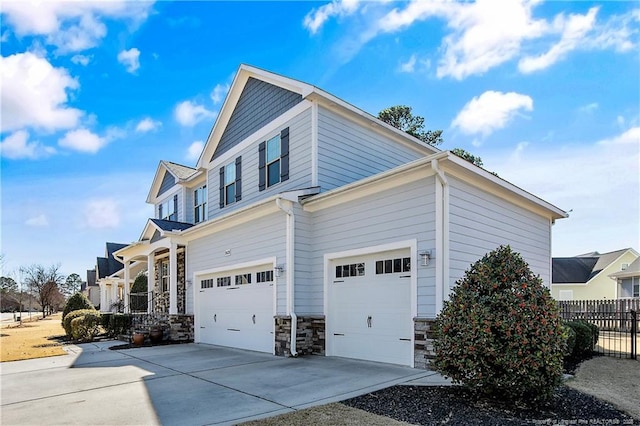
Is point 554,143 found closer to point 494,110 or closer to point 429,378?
point 494,110

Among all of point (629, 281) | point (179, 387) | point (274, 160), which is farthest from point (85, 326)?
point (629, 281)

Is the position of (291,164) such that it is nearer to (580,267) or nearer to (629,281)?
(629,281)

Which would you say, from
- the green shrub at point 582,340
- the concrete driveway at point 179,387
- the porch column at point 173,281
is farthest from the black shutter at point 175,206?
the green shrub at point 582,340

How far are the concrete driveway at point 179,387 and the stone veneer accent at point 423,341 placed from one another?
20 centimetres

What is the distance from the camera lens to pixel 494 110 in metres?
14.4

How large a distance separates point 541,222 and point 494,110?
440 cm

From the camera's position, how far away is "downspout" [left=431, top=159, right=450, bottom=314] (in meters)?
7.88

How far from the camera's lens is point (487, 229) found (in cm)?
942

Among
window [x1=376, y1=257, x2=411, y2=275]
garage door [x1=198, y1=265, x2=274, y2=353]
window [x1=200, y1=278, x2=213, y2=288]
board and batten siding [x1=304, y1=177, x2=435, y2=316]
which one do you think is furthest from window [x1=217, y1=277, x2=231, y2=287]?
window [x1=376, y1=257, x2=411, y2=275]

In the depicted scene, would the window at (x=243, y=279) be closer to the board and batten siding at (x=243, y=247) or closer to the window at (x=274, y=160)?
the board and batten siding at (x=243, y=247)

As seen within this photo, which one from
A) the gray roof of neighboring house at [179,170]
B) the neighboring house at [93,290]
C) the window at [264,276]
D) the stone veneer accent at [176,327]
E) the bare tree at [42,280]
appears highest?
the gray roof of neighboring house at [179,170]

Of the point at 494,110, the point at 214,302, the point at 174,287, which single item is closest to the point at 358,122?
the point at 494,110

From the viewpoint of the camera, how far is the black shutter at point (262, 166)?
13648 millimetres

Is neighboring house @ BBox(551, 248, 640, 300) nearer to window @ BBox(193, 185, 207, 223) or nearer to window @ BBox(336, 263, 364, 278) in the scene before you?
window @ BBox(193, 185, 207, 223)
